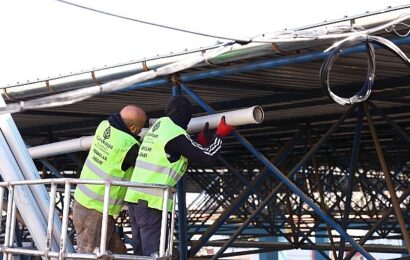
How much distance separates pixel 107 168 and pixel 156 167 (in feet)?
1.70

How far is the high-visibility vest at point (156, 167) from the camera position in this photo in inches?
290

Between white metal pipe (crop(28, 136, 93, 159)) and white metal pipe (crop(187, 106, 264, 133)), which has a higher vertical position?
white metal pipe (crop(28, 136, 93, 159))

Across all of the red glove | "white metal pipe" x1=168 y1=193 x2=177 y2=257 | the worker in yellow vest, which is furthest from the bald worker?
the red glove

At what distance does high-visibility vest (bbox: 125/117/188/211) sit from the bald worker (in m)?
0.20

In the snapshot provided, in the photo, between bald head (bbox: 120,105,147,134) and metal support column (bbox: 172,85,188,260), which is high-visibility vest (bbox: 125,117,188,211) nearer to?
bald head (bbox: 120,105,147,134)

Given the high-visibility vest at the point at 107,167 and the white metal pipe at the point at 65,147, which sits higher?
the white metal pipe at the point at 65,147

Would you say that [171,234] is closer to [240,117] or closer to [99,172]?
[99,172]

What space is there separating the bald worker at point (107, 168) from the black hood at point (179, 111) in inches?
11.1

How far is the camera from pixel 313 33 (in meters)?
7.29

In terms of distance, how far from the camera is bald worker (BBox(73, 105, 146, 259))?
7.55 metres

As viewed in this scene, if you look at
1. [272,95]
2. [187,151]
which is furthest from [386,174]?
[187,151]

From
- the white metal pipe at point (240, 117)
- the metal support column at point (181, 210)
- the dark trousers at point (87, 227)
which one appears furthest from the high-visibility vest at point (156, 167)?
the metal support column at point (181, 210)

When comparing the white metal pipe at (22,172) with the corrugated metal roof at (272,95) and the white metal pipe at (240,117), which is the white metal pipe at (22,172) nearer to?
the white metal pipe at (240,117)

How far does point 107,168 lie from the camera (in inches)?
298
